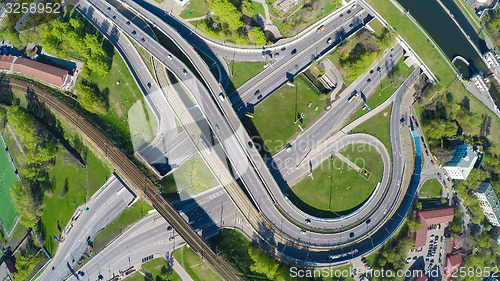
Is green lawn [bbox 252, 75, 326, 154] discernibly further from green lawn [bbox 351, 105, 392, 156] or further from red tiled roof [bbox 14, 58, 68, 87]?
red tiled roof [bbox 14, 58, 68, 87]

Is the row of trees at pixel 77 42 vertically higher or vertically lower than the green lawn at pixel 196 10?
lower

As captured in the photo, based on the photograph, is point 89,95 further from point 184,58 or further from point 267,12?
point 267,12

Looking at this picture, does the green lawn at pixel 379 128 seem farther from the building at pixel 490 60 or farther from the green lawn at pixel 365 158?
the building at pixel 490 60

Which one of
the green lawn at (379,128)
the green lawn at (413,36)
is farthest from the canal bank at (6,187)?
the green lawn at (413,36)

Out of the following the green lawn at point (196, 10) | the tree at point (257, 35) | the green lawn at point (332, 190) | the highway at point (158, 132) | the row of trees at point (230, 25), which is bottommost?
the green lawn at point (332, 190)

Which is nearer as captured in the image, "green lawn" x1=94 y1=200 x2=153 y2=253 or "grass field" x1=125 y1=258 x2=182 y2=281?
"grass field" x1=125 y1=258 x2=182 y2=281

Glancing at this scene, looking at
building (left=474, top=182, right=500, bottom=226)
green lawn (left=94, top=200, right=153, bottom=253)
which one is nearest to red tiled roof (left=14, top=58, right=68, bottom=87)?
green lawn (left=94, top=200, right=153, bottom=253)

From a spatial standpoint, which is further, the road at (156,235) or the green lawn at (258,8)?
the green lawn at (258,8)

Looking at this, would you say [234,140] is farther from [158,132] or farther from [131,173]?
[131,173]
